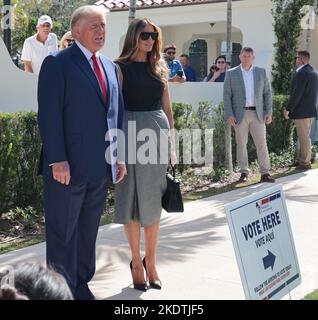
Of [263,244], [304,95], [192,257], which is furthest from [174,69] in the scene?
[263,244]

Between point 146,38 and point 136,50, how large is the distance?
0.12 meters

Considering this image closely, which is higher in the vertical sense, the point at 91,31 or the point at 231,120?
the point at 91,31

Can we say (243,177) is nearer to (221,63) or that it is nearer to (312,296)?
(221,63)

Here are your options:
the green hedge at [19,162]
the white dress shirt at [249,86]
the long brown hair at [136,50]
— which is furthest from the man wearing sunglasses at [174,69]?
the long brown hair at [136,50]

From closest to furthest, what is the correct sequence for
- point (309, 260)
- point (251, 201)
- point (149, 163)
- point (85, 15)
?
point (251, 201), point (85, 15), point (149, 163), point (309, 260)

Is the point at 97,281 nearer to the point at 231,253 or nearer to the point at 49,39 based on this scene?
the point at 231,253

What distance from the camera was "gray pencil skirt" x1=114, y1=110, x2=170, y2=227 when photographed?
15.4 feet

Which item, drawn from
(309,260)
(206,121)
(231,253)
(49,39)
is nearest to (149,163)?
(231,253)

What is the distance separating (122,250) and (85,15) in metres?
2.47

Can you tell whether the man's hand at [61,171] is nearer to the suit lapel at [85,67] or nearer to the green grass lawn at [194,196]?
the suit lapel at [85,67]

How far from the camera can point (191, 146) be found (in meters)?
9.79

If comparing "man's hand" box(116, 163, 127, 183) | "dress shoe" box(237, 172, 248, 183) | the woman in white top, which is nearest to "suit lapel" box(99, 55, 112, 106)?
"man's hand" box(116, 163, 127, 183)

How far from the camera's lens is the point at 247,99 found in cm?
945

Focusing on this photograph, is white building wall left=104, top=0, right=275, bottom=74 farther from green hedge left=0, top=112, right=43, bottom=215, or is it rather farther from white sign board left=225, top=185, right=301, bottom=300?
white sign board left=225, top=185, right=301, bottom=300
